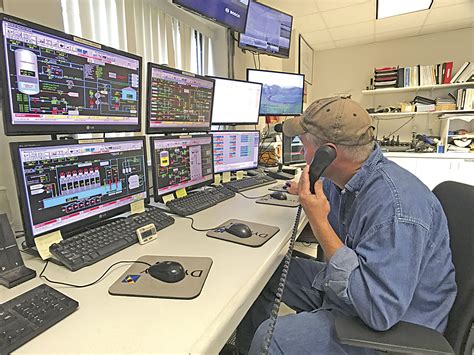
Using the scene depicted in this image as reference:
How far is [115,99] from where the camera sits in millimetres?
Answer: 1061

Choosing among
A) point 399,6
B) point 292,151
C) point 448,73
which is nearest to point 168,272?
point 292,151

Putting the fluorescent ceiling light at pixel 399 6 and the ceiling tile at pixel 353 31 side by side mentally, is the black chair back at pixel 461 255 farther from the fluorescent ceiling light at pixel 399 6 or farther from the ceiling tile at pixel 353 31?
the ceiling tile at pixel 353 31

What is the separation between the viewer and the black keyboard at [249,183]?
1699 mm

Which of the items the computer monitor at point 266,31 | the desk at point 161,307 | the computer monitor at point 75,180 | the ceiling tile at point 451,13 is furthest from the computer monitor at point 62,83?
the ceiling tile at point 451,13

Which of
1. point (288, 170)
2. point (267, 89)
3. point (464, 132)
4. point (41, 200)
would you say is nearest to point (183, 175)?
point (41, 200)

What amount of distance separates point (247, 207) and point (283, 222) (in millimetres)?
246

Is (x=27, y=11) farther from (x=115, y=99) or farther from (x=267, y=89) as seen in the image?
(x=267, y=89)

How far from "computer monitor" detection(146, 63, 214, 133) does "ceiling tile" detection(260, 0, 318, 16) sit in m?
2.23

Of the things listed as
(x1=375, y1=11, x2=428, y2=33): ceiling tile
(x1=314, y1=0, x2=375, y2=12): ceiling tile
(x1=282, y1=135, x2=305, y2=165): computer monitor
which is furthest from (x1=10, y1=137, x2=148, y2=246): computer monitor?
(x1=375, y1=11, x2=428, y2=33): ceiling tile

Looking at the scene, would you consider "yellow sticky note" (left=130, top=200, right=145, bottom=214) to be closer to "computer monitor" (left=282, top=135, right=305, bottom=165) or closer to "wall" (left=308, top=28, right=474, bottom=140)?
"computer monitor" (left=282, top=135, right=305, bottom=165)

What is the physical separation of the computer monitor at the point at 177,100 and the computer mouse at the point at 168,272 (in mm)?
766

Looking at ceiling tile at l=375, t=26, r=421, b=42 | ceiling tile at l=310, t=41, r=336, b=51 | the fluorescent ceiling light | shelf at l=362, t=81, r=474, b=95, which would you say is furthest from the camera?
ceiling tile at l=310, t=41, r=336, b=51

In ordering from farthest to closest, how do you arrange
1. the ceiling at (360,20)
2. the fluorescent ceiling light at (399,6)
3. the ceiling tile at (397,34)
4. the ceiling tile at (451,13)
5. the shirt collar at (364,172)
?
the ceiling tile at (397,34) < the ceiling tile at (451,13) < the ceiling at (360,20) < the fluorescent ceiling light at (399,6) < the shirt collar at (364,172)

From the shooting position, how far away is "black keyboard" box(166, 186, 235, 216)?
125 centimetres
